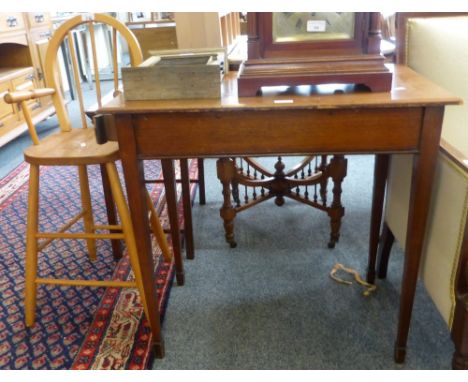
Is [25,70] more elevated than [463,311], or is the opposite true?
[25,70]

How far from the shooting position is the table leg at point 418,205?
0.98m

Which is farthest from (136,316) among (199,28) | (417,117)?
(199,28)

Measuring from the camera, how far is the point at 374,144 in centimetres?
101

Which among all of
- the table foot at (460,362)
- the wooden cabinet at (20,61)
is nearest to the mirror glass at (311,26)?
the table foot at (460,362)

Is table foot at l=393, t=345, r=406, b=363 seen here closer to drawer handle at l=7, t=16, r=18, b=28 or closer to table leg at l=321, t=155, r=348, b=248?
table leg at l=321, t=155, r=348, b=248

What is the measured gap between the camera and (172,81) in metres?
1.04

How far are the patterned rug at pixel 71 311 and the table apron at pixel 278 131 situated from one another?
704 millimetres

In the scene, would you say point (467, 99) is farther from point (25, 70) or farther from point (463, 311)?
point (25, 70)

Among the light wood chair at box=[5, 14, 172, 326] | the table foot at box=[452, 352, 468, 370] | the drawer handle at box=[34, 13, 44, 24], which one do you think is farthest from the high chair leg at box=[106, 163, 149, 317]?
the drawer handle at box=[34, 13, 44, 24]

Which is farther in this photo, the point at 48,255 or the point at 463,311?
the point at 48,255

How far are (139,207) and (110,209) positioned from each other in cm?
64

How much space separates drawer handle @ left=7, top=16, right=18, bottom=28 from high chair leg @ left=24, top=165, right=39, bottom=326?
2291 mm

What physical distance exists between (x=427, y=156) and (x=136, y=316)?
107 cm

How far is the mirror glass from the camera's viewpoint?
105cm
